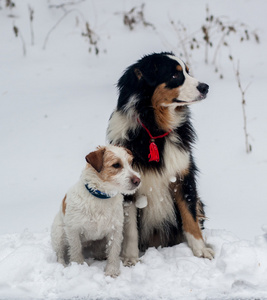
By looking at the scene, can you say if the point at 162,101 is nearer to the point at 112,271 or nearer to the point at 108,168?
the point at 108,168

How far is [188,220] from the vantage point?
3385mm

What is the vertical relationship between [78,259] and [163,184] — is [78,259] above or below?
below

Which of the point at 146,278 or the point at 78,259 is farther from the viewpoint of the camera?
the point at 78,259

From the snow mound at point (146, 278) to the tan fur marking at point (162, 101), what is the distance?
0.94 metres

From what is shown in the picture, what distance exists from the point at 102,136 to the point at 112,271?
9.75 ft

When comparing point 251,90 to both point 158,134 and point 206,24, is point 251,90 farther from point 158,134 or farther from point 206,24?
point 158,134

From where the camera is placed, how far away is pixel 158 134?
10.8 ft

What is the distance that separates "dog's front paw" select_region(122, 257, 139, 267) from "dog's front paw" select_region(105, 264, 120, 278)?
160 mm

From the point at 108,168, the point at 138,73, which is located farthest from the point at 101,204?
the point at 138,73

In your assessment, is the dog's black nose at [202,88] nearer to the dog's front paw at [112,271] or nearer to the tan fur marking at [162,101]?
the tan fur marking at [162,101]

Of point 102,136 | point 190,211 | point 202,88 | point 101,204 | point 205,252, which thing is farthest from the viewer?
point 102,136

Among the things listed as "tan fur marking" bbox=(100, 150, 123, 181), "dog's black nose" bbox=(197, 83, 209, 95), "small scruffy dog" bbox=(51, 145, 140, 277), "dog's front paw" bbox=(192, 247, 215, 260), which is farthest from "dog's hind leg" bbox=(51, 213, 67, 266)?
"dog's black nose" bbox=(197, 83, 209, 95)

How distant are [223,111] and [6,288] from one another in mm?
4082

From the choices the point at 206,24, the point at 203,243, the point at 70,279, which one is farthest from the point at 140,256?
the point at 206,24
